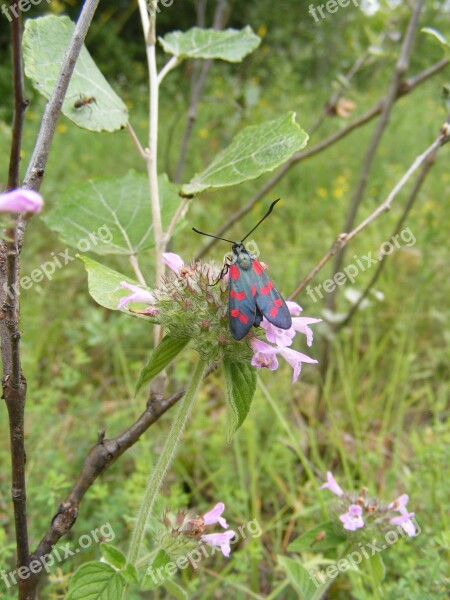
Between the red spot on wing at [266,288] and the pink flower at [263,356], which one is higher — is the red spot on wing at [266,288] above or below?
above

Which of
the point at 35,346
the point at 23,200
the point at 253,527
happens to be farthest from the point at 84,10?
the point at 35,346

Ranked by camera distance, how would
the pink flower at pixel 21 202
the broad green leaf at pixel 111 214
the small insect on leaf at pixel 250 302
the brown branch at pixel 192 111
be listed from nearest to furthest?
the pink flower at pixel 21 202 < the small insect on leaf at pixel 250 302 < the broad green leaf at pixel 111 214 < the brown branch at pixel 192 111

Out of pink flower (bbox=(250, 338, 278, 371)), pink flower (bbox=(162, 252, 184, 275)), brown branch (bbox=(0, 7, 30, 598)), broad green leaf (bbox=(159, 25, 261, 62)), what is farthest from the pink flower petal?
broad green leaf (bbox=(159, 25, 261, 62))

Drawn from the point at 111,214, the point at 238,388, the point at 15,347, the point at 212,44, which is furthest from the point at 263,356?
the point at 212,44

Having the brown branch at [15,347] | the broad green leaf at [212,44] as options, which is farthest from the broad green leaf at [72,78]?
the broad green leaf at [212,44]

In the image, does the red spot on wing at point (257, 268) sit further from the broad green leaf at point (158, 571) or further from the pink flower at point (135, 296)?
the broad green leaf at point (158, 571)

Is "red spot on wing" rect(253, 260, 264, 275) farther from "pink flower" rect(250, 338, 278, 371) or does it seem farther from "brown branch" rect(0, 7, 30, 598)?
"brown branch" rect(0, 7, 30, 598)

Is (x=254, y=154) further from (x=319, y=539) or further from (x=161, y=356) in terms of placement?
(x=319, y=539)
